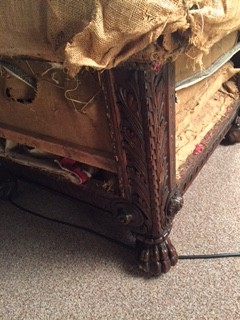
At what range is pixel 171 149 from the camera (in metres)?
0.59

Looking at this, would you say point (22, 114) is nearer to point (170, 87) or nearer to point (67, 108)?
point (67, 108)

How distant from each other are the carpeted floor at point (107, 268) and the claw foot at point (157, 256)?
25 millimetres

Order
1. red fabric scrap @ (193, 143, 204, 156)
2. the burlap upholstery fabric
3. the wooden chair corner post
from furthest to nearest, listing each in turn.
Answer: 1. red fabric scrap @ (193, 143, 204, 156)
2. the wooden chair corner post
3. the burlap upholstery fabric

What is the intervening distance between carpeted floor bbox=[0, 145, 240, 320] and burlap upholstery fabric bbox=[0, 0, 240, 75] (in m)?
0.43

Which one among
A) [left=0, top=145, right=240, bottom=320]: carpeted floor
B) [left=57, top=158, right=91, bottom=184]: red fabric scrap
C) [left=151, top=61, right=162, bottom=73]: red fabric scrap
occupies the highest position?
[left=151, top=61, right=162, bottom=73]: red fabric scrap

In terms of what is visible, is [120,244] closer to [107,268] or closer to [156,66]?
[107,268]

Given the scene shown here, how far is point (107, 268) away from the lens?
28.1 inches

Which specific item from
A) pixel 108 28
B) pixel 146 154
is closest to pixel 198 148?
pixel 146 154

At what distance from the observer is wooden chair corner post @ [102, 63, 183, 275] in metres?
0.48

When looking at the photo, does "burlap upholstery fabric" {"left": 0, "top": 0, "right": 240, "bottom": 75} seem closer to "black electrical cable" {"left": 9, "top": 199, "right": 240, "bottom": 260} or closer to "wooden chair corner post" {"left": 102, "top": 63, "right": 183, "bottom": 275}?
"wooden chair corner post" {"left": 102, "top": 63, "right": 183, "bottom": 275}

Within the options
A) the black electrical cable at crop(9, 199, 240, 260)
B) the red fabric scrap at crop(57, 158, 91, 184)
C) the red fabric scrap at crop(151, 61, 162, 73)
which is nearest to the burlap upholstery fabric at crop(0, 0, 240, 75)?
the red fabric scrap at crop(151, 61, 162, 73)

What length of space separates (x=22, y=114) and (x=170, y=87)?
0.96 ft

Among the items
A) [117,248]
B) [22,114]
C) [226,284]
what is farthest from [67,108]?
[226,284]

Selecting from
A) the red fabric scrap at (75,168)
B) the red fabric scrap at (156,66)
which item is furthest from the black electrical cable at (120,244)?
the red fabric scrap at (156,66)
